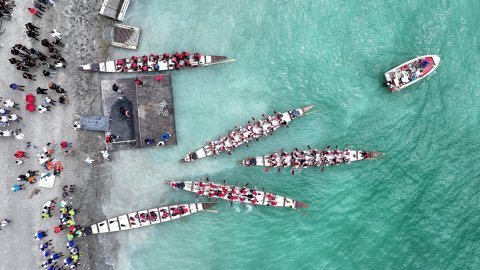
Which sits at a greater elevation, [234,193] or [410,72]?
[410,72]

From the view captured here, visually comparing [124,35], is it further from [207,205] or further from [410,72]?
[410,72]

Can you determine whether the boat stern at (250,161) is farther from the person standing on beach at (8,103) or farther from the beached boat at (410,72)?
the person standing on beach at (8,103)

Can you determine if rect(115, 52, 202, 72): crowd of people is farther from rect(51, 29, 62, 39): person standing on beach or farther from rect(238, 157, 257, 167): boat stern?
rect(238, 157, 257, 167): boat stern

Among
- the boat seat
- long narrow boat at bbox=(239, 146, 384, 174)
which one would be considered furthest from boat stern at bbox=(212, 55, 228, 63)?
the boat seat

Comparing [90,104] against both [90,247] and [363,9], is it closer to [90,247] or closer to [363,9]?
[90,247]

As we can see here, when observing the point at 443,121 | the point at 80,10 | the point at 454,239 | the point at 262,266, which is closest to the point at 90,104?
the point at 80,10

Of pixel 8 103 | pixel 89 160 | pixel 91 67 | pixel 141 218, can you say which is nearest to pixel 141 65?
pixel 91 67
